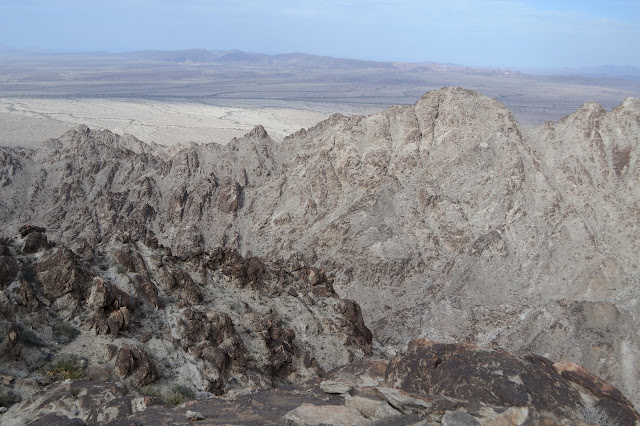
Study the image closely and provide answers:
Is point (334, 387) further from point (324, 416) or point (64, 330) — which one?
point (64, 330)

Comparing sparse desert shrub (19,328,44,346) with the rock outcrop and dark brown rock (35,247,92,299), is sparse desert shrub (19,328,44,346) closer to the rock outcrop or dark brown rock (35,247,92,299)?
the rock outcrop

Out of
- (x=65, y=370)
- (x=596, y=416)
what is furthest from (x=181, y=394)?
(x=596, y=416)

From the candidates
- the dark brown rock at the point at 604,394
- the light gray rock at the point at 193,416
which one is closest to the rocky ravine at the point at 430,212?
the light gray rock at the point at 193,416

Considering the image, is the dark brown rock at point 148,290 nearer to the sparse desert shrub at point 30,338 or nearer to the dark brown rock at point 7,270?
the dark brown rock at point 7,270

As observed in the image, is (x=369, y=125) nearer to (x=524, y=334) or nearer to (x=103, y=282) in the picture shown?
(x=524, y=334)

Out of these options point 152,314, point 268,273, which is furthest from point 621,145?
point 152,314

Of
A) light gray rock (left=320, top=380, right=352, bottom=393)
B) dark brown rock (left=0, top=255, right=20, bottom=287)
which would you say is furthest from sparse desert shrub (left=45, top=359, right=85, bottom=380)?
light gray rock (left=320, top=380, right=352, bottom=393)
